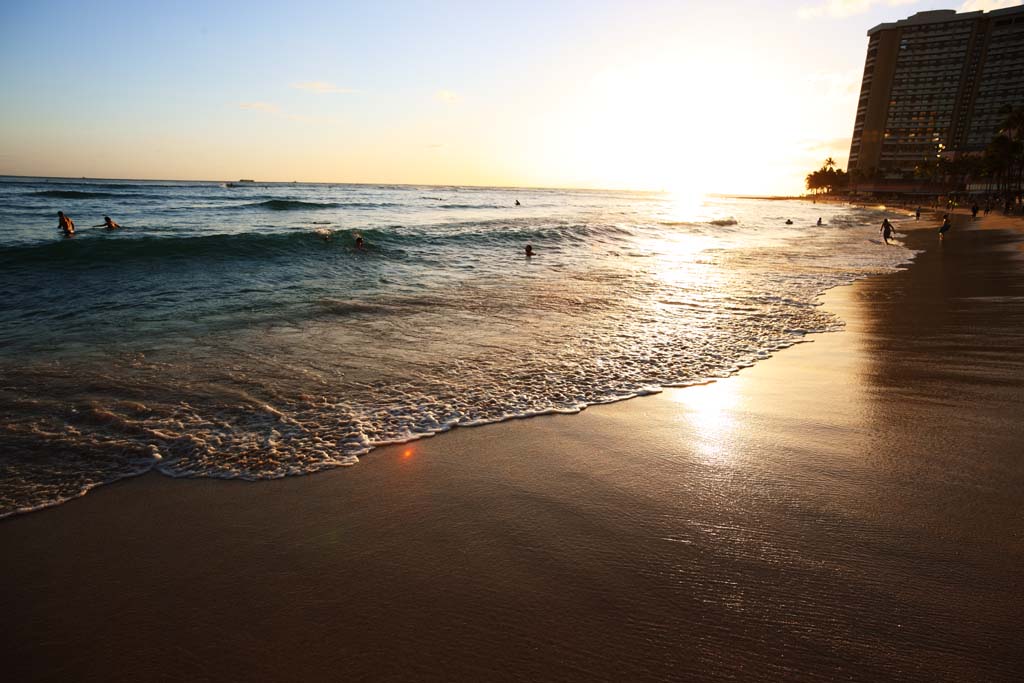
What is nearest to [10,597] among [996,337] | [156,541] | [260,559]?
[156,541]

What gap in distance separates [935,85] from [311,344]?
7704 inches

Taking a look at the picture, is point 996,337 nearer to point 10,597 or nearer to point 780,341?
point 780,341

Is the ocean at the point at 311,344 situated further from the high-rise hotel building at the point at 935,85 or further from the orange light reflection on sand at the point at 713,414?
the high-rise hotel building at the point at 935,85

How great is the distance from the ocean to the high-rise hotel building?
16051 centimetres

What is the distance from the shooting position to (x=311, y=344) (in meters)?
7.81

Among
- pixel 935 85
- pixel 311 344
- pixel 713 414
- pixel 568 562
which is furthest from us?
pixel 935 85

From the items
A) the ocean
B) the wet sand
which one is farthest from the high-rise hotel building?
the wet sand

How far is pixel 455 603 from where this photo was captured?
2.67 metres

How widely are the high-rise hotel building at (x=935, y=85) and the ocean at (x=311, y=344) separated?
16051 centimetres

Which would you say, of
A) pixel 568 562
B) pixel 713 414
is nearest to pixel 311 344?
pixel 713 414

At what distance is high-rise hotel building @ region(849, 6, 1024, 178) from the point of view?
13112 centimetres

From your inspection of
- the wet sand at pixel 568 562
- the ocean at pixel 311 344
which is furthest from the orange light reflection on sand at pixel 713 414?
the ocean at pixel 311 344

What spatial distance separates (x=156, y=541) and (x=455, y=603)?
2070mm

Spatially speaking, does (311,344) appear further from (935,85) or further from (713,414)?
(935,85)
